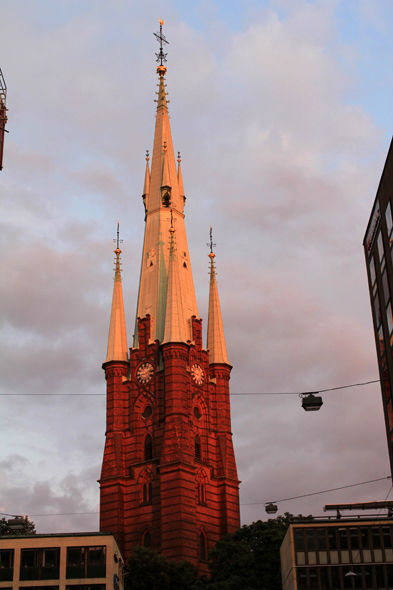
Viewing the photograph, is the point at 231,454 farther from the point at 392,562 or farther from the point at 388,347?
the point at 388,347

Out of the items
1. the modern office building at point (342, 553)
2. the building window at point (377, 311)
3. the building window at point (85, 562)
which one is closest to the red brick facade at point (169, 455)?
the modern office building at point (342, 553)

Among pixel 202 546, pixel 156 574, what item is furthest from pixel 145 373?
pixel 156 574

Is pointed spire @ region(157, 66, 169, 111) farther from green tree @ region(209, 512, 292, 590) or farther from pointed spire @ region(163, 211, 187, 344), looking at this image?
green tree @ region(209, 512, 292, 590)

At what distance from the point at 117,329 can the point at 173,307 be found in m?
8.72

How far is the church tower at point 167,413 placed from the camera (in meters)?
97.2

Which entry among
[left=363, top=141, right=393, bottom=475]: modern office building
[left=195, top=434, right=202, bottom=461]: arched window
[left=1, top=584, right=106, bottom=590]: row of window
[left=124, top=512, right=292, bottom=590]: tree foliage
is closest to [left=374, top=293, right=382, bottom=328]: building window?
[left=363, top=141, right=393, bottom=475]: modern office building

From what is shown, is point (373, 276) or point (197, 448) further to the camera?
point (197, 448)

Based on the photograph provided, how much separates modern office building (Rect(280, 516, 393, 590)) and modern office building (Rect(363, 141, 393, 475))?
61.7ft

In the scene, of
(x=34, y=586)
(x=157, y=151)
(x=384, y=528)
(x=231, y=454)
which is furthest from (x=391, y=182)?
(x=157, y=151)

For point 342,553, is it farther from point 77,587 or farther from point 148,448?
point 148,448

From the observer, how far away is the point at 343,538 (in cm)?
6744

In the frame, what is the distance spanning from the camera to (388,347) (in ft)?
163

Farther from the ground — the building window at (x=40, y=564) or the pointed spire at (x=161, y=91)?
the pointed spire at (x=161, y=91)

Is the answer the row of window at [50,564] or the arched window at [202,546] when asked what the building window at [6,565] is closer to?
the row of window at [50,564]
